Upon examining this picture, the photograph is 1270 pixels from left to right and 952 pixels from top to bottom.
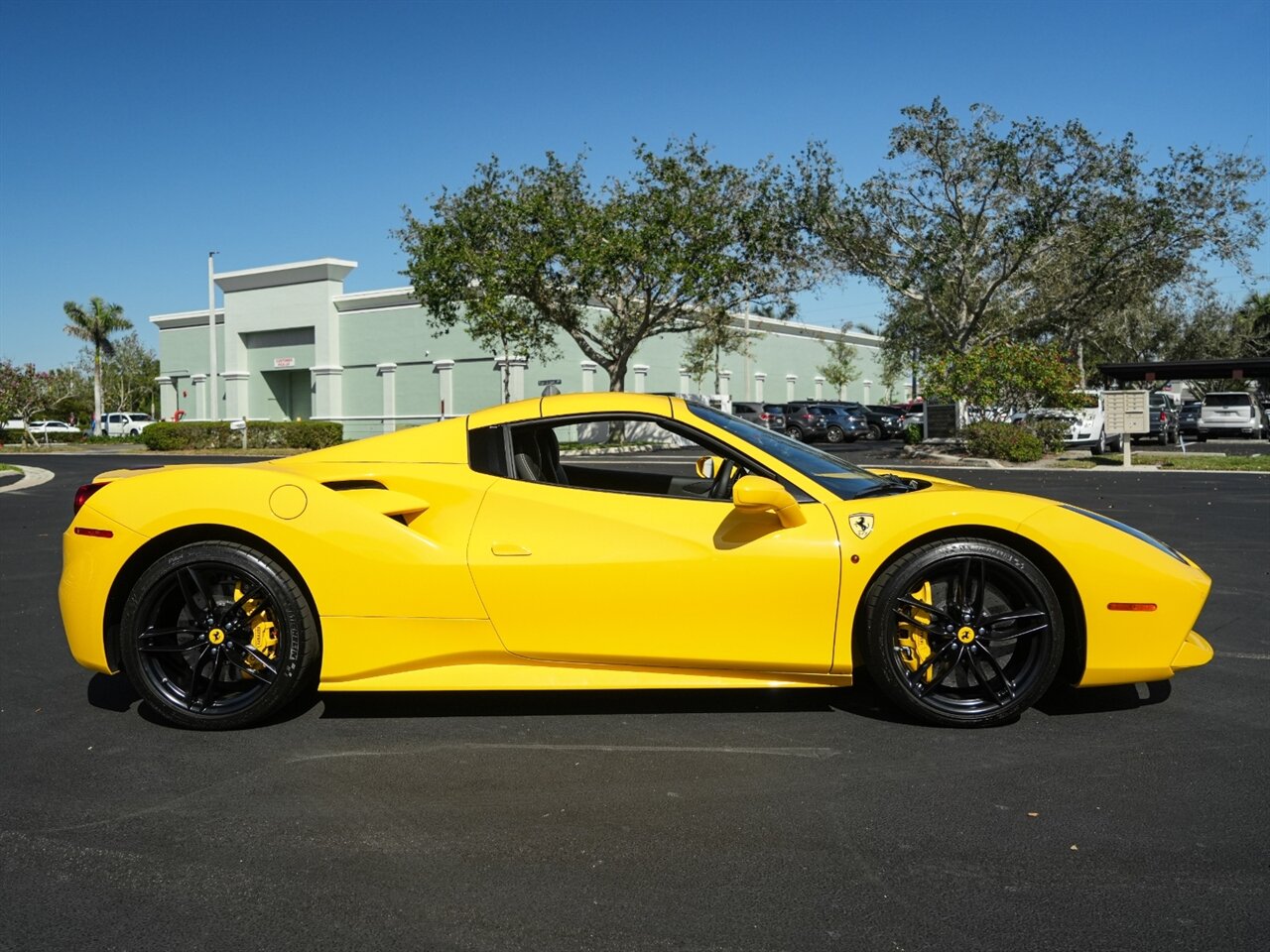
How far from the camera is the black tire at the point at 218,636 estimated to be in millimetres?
4516

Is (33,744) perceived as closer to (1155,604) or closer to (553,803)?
(553,803)

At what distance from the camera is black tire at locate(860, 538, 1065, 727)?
174 inches

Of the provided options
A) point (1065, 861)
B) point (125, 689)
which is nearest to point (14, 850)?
Answer: point (125, 689)

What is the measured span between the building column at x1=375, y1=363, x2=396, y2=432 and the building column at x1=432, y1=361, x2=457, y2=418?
2257 millimetres

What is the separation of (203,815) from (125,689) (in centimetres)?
199

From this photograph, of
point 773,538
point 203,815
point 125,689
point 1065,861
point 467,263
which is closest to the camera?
point 1065,861

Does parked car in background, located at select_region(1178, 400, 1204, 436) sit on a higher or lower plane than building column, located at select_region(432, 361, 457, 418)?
lower

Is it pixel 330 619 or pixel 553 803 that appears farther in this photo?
pixel 330 619

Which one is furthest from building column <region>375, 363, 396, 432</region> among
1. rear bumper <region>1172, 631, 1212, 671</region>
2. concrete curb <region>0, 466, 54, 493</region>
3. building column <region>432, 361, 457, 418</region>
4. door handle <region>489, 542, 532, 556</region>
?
rear bumper <region>1172, 631, 1212, 671</region>

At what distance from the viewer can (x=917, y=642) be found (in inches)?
178

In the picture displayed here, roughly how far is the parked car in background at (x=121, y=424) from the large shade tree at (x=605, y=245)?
33.0m

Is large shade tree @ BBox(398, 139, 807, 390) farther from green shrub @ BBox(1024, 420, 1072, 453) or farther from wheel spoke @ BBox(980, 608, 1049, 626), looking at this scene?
wheel spoke @ BBox(980, 608, 1049, 626)

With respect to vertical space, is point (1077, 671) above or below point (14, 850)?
above

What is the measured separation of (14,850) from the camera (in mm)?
3363
